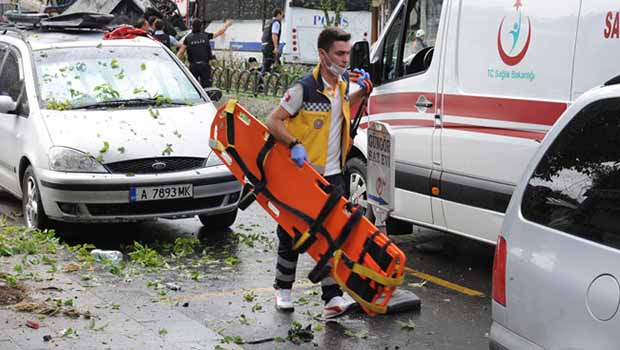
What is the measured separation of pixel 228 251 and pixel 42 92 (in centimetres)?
242

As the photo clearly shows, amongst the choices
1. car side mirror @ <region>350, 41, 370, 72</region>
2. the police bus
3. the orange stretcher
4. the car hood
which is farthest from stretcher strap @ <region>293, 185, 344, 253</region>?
the police bus

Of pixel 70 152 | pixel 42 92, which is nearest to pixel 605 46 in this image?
pixel 70 152

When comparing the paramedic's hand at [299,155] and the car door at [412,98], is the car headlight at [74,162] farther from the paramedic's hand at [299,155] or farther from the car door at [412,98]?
the paramedic's hand at [299,155]

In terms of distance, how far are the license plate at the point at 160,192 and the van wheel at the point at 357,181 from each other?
1531mm

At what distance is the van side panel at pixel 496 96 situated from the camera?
7.13 metres

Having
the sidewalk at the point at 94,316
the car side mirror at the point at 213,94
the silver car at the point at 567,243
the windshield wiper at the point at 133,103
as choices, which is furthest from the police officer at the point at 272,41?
the silver car at the point at 567,243

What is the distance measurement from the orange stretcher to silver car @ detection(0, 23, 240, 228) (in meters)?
2.01

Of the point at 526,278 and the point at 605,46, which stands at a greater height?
the point at 605,46

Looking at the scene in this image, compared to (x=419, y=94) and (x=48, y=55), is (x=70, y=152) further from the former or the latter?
(x=419, y=94)

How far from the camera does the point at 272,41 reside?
2611cm

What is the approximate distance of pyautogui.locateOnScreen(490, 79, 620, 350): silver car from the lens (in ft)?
12.7

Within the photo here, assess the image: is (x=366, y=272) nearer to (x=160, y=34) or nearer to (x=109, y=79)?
(x=109, y=79)

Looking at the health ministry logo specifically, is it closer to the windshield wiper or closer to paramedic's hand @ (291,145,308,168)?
paramedic's hand @ (291,145,308,168)

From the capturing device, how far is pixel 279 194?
22.4 feet
